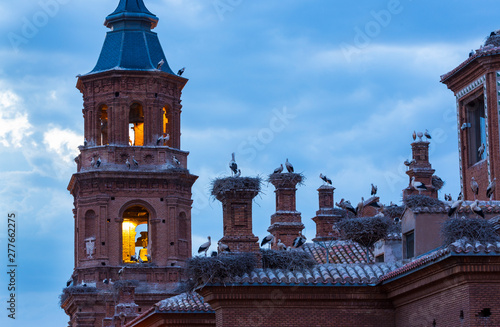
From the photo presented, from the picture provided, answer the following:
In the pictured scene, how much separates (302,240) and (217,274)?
10.7 meters

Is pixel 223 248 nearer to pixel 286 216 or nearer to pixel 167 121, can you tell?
pixel 286 216

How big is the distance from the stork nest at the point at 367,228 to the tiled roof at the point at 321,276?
2.45m

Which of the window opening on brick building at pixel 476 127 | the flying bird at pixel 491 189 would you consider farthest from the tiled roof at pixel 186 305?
the window opening on brick building at pixel 476 127

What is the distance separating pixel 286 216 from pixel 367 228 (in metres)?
16.4

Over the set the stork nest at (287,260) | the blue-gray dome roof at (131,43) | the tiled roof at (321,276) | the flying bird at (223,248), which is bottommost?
the tiled roof at (321,276)

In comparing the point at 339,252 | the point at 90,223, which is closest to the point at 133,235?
the point at 90,223

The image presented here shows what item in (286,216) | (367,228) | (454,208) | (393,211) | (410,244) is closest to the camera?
(454,208)

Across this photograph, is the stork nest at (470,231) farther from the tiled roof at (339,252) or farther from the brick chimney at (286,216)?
the brick chimney at (286,216)

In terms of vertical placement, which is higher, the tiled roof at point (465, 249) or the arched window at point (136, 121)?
the arched window at point (136, 121)

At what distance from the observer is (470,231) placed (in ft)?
85.8

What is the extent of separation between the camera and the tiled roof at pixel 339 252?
38.4 meters

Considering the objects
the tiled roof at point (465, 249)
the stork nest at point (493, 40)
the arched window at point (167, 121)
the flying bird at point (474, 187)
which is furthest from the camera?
the arched window at point (167, 121)

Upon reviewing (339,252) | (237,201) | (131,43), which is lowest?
(237,201)

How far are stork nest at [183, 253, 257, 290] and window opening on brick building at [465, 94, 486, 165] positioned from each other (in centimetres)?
1096
